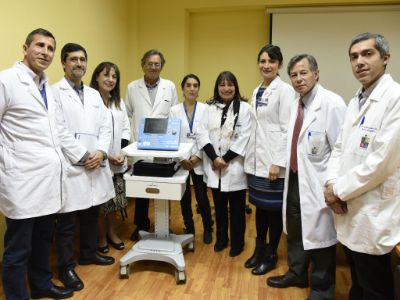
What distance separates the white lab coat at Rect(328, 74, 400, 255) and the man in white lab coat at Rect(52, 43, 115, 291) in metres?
1.48

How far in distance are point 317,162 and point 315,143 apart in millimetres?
104

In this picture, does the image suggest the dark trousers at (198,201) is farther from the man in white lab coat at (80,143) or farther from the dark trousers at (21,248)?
the dark trousers at (21,248)

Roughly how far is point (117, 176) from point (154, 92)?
0.78 meters

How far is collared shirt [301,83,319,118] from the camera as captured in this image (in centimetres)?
189

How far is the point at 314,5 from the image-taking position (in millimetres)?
3922

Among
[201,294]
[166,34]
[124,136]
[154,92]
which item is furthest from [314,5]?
[201,294]

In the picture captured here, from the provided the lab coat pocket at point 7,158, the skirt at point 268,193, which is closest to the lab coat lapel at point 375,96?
the skirt at point 268,193

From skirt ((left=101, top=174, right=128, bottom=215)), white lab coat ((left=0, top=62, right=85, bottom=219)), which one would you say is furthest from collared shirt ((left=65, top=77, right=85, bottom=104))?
skirt ((left=101, top=174, right=128, bottom=215))

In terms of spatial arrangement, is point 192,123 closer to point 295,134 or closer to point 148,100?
point 148,100

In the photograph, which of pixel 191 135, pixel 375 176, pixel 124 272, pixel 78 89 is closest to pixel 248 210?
pixel 191 135

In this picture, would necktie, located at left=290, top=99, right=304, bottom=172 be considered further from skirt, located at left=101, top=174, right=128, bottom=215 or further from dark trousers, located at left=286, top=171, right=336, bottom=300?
skirt, located at left=101, top=174, right=128, bottom=215

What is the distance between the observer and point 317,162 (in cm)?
184

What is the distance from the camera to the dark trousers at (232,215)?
2520mm

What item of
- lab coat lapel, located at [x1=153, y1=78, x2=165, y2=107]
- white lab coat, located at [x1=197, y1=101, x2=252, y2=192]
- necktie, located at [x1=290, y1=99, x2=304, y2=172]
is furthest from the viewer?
lab coat lapel, located at [x1=153, y1=78, x2=165, y2=107]
